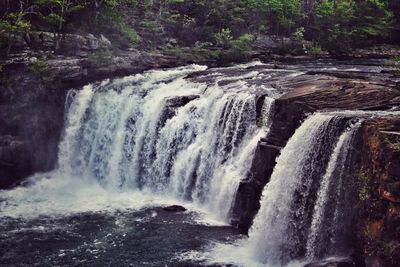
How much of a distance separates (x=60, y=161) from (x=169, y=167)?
22.1 ft

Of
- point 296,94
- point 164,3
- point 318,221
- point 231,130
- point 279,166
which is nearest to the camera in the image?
point 318,221

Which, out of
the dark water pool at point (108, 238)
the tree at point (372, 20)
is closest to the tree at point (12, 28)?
the dark water pool at point (108, 238)

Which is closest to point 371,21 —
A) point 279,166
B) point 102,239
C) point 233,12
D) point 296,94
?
point 233,12

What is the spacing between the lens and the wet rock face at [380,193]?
12.6 m

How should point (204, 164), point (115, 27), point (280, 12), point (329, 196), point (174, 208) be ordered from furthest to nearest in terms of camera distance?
point (280, 12)
point (115, 27)
point (204, 164)
point (174, 208)
point (329, 196)

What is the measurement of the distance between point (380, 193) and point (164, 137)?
12.4 m

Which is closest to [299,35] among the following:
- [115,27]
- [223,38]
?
[223,38]

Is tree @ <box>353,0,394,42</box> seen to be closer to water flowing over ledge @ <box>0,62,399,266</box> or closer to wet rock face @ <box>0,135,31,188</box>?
water flowing over ledge @ <box>0,62,399,266</box>

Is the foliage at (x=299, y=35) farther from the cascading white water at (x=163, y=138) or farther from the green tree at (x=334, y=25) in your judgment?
the cascading white water at (x=163, y=138)

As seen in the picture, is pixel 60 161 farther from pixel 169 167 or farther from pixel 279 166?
pixel 279 166

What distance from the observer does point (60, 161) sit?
25.7 meters

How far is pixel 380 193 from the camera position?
513 inches

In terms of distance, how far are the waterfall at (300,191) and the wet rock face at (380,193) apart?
0.94 meters

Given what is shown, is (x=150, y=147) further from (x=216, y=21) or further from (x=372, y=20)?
(x=372, y=20)
